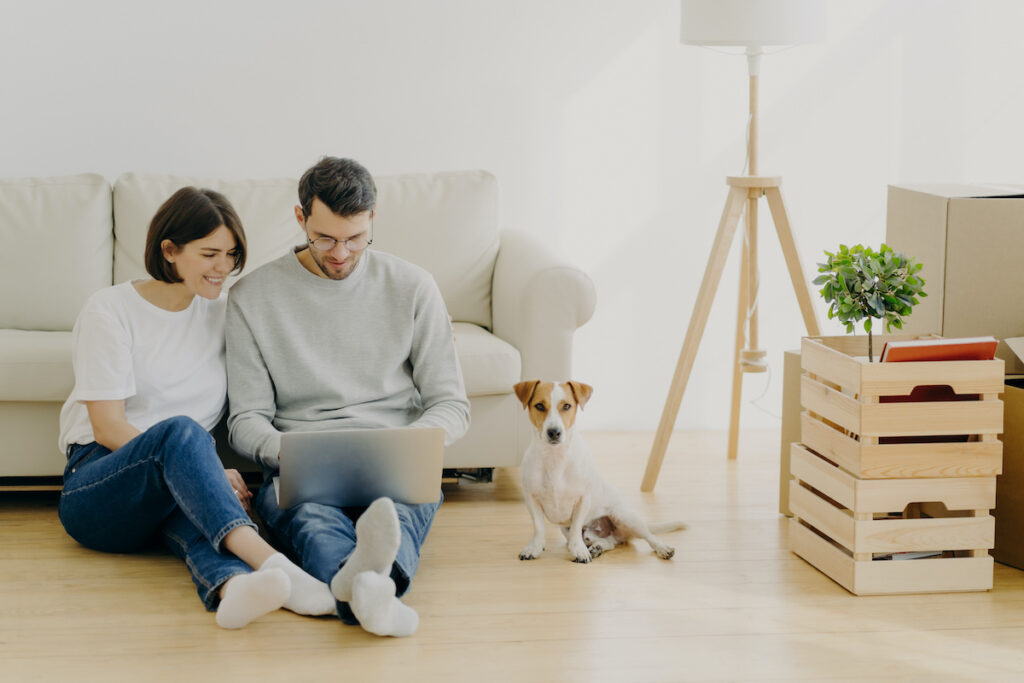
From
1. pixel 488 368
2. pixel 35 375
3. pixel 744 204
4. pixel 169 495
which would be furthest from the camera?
pixel 744 204

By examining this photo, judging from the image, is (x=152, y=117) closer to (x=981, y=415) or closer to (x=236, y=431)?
(x=236, y=431)

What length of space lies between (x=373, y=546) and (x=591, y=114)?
2133mm

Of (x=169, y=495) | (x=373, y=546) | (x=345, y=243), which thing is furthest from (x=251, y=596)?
(x=345, y=243)

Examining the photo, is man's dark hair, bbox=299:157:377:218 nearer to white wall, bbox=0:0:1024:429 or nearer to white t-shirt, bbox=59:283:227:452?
white t-shirt, bbox=59:283:227:452

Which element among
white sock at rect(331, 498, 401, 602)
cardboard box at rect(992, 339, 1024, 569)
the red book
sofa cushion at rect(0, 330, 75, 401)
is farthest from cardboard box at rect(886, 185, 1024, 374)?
sofa cushion at rect(0, 330, 75, 401)

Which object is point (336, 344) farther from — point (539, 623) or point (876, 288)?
point (876, 288)

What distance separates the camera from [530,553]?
2.45 m

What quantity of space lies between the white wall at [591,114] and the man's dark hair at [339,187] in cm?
135

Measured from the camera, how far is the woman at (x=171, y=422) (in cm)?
207

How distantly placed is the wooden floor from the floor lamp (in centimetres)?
55

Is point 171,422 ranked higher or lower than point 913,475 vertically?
higher

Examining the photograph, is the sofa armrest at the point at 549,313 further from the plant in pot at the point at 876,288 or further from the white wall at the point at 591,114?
the white wall at the point at 591,114

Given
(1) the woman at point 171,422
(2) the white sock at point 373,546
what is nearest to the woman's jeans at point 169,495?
(1) the woman at point 171,422

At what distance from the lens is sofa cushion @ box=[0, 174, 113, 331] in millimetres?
3039
